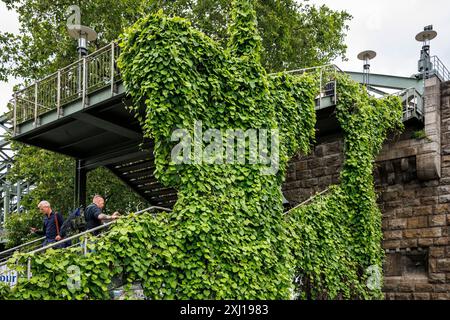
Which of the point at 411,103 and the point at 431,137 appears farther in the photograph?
the point at 411,103

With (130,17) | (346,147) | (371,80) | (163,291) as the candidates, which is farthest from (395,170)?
(130,17)

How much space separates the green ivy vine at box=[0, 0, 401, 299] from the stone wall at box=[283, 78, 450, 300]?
262 centimetres

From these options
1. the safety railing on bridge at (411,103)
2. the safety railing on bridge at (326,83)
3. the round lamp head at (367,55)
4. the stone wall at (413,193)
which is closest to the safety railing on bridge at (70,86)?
the safety railing on bridge at (326,83)

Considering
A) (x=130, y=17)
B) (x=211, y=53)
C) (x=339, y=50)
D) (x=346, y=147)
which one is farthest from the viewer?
(x=339, y=50)

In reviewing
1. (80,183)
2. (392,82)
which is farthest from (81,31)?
(392,82)

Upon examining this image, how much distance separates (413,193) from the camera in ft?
51.1

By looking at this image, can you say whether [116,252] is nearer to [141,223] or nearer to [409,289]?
[141,223]

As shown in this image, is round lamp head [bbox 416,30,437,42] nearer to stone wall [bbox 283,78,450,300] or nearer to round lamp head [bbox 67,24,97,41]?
stone wall [bbox 283,78,450,300]

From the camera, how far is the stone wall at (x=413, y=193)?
14.9m

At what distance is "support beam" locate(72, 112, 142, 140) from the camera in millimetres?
13197

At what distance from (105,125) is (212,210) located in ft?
15.1

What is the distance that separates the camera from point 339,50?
90.3 ft

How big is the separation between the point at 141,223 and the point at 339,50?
67.3 ft

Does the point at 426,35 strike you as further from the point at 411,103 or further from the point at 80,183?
the point at 80,183
